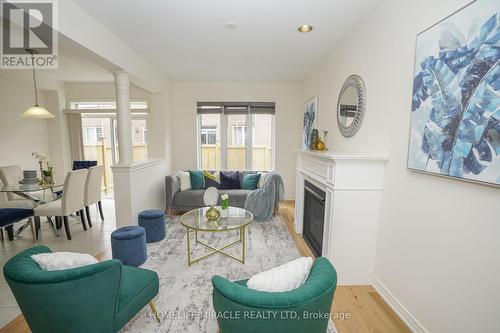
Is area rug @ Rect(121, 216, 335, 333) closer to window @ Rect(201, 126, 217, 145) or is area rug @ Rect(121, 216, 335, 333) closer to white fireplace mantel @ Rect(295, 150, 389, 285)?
white fireplace mantel @ Rect(295, 150, 389, 285)

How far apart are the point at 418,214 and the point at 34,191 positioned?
4589mm

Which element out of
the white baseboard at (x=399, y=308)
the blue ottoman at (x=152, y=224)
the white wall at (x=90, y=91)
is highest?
the white wall at (x=90, y=91)

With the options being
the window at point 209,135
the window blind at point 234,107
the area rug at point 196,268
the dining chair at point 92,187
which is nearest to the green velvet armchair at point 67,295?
the area rug at point 196,268

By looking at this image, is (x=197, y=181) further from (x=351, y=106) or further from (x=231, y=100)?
(x=351, y=106)

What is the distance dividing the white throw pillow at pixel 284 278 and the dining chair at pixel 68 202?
3234 millimetres

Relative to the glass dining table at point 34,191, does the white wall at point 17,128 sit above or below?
above

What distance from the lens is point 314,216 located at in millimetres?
2877

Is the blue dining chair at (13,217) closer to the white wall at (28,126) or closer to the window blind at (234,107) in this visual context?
the white wall at (28,126)

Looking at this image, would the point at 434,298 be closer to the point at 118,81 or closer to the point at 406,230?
→ the point at 406,230

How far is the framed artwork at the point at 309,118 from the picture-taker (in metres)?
4.12

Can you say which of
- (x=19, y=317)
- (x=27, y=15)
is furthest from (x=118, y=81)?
(x=19, y=317)

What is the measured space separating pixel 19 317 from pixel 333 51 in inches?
174

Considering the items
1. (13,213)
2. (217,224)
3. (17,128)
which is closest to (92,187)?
(13,213)

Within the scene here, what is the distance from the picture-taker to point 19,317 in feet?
6.12
